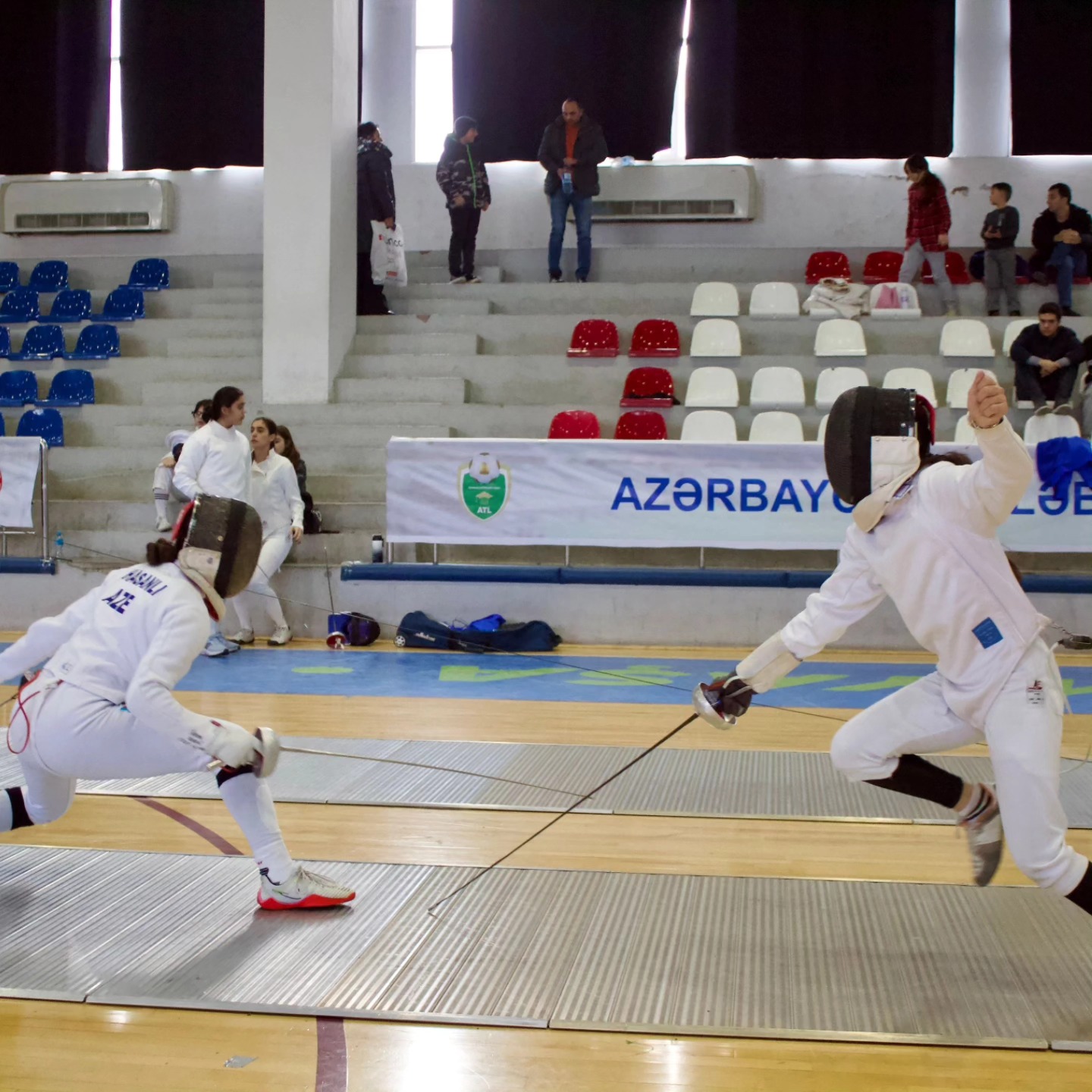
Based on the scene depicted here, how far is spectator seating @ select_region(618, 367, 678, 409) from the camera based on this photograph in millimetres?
8469

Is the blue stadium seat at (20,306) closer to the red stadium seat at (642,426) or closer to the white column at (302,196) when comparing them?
the white column at (302,196)

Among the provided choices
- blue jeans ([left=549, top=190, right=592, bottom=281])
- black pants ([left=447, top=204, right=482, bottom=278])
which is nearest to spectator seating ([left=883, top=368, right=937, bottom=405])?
blue jeans ([left=549, top=190, right=592, bottom=281])

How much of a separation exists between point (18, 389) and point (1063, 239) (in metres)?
8.08

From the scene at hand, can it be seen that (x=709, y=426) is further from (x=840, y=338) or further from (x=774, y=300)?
(x=774, y=300)

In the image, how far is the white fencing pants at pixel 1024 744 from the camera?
2447 millimetres

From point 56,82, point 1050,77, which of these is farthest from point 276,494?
point 1050,77

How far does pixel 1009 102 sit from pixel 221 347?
291 inches

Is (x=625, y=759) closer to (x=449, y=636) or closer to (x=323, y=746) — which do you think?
(x=323, y=746)

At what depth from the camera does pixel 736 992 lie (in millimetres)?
2463

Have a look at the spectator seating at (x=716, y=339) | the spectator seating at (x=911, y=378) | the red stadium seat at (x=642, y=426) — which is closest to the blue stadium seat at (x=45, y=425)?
the red stadium seat at (x=642, y=426)

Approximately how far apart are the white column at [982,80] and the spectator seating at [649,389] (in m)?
4.58

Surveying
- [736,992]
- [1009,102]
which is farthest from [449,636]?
[1009,102]

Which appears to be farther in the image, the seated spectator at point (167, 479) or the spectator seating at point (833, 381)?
the spectator seating at point (833, 381)

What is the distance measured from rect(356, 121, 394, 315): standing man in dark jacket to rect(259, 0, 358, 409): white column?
47 centimetres
